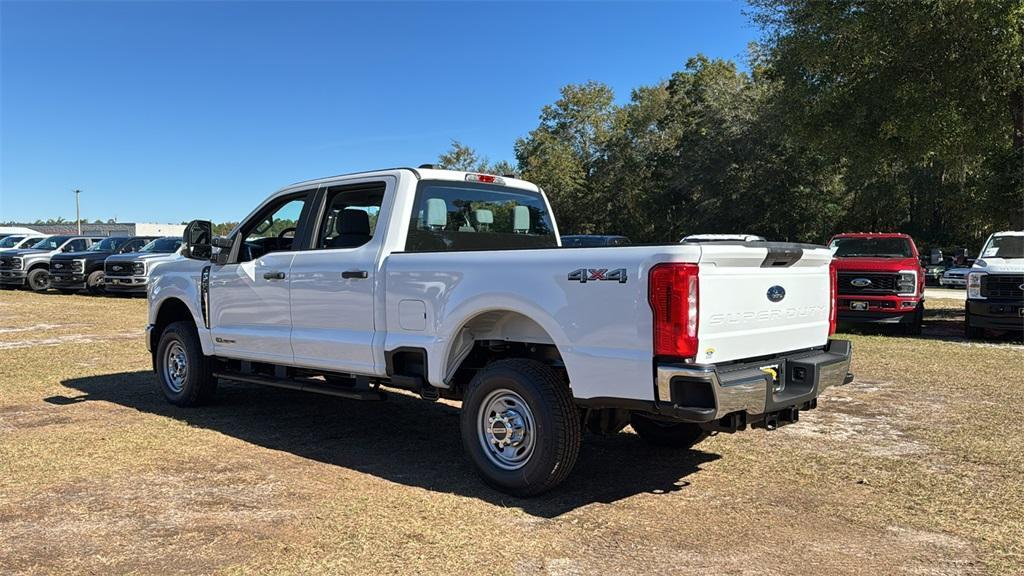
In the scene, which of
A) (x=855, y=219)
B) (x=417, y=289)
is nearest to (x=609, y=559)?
(x=417, y=289)

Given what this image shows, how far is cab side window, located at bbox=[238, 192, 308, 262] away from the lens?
6.70m

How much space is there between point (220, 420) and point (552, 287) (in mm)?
3842

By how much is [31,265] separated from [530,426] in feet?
81.2

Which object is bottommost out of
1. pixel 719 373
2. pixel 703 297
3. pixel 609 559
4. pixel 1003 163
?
pixel 609 559

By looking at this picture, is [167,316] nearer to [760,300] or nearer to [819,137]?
[760,300]

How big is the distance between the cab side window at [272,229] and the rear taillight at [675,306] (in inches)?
141

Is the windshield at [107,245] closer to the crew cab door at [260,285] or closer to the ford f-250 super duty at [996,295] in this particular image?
the crew cab door at [260,285]

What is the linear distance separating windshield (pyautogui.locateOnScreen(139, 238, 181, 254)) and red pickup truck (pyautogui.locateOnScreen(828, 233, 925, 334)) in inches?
Answer: 683

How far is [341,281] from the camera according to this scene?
5.83m

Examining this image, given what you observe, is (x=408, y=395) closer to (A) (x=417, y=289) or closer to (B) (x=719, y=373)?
(A) (x=417, y=289)

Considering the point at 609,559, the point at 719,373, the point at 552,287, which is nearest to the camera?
the point at 609,559

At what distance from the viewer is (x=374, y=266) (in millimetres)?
5625

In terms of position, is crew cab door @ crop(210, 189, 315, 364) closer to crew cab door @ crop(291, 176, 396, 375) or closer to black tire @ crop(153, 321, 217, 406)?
crew cab door @ crop(291, 176, 396, 375)

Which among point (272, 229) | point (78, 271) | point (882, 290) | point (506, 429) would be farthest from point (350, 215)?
point (78, 271)
